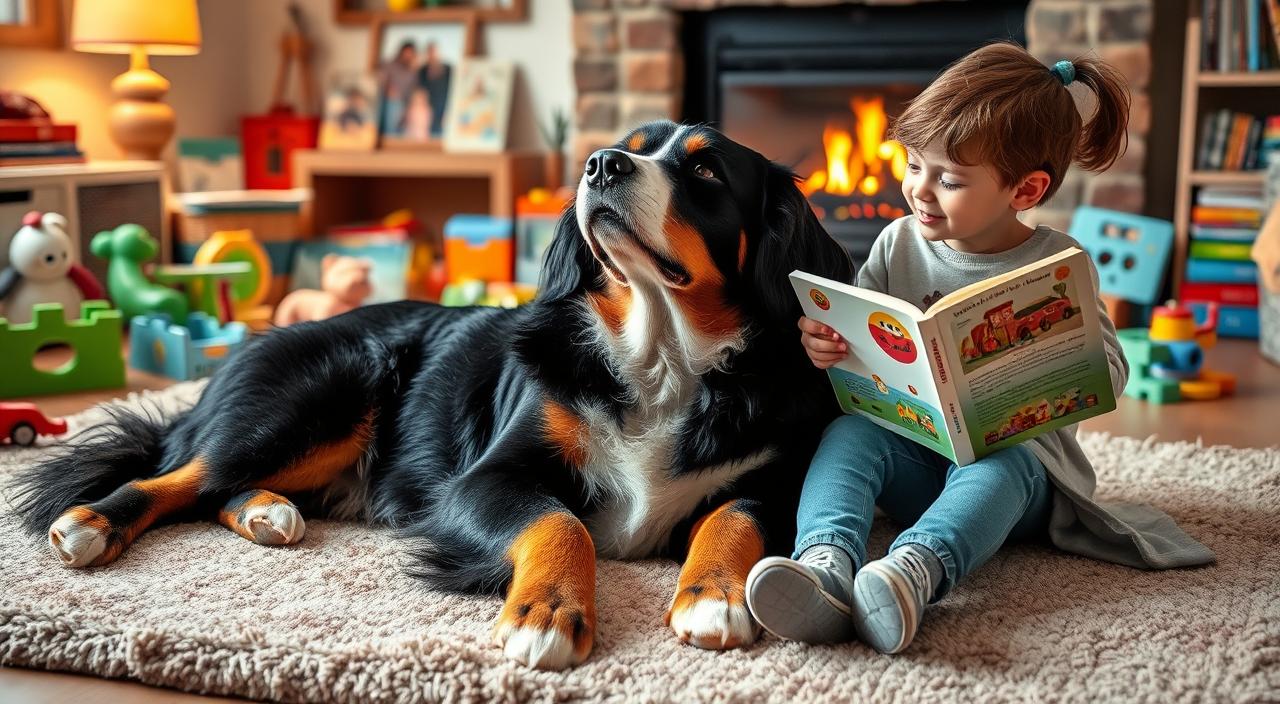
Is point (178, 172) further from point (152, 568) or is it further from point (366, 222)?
point (152, 568)

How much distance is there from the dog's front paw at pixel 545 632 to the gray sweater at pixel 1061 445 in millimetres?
710

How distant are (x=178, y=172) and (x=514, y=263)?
140cm

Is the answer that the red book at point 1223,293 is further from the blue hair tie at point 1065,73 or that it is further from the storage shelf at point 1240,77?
the blue hair tie at point 1065,73

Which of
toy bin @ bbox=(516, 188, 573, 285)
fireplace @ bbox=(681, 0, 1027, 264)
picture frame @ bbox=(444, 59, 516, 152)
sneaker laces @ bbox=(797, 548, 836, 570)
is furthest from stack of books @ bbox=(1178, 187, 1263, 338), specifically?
sneaker laces @ bbox=(797, 548, 836, 570)

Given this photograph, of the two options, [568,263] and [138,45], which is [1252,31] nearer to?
[568,263]

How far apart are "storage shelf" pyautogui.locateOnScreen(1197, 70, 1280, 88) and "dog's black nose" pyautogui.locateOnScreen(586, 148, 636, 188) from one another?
9.85 ft

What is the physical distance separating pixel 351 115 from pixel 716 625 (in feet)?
13.1

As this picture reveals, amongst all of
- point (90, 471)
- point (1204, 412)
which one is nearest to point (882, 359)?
point (90, 471)

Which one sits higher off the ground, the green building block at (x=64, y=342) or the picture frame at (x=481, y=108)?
the picture frame at (x=481, y=108)

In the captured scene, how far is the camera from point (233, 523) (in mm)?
1882

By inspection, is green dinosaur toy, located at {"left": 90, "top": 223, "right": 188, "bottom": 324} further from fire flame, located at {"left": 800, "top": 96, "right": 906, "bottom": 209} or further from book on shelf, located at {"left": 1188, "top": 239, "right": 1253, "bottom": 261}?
book on shelf, located at {"left": 1188, "top": 239, "right": 1253, "bottom": 261}

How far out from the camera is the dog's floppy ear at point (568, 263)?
5.93 feet

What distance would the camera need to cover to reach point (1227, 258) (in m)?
3.91

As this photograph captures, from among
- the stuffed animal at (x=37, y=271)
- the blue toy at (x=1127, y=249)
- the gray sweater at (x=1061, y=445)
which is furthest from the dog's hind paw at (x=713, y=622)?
the blue toy at (x=1127, y=249)
